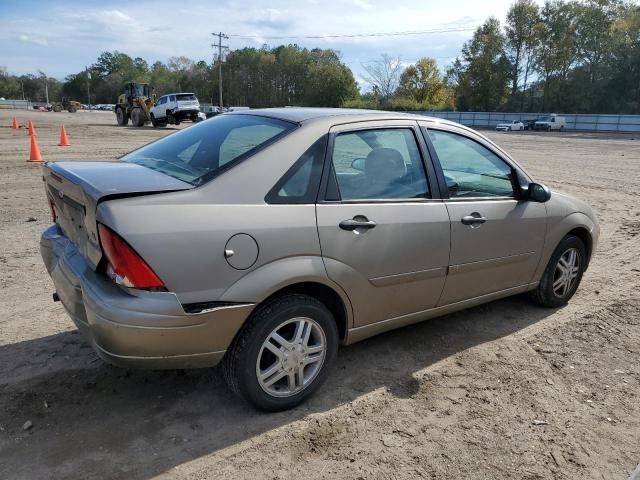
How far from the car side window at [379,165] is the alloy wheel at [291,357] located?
2.67 feet

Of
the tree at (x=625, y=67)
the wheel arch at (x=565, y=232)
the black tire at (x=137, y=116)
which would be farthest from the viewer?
the tree at (x=625, y=67)

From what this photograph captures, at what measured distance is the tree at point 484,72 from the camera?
81.1 m

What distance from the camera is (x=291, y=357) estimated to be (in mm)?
2990

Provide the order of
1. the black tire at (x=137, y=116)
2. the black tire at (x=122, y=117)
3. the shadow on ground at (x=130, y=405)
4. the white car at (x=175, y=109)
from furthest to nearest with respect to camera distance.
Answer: the black tire at (x=122, y=117)
the black tire at (x=137, y=116)
the white car at (x=175, y=109)
the shadow on ground at (x=130, y=405)

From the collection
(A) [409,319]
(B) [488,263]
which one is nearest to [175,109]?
(B) [488,263]

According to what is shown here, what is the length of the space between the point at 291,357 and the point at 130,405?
1.00 metres

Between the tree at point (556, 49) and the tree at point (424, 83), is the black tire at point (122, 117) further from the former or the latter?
the tree at point (556, 49)

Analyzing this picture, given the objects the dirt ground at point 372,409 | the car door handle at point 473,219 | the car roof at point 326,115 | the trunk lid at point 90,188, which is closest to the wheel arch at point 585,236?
the dirt ground at point 372,409

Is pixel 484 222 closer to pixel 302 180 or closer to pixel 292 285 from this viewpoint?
pixel 302 180

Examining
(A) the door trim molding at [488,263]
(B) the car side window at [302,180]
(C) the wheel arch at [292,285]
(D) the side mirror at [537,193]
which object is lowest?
(A) the door trim molding at [488,263]

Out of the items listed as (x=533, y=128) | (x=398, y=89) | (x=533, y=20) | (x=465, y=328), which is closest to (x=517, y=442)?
(x=465, y=328)

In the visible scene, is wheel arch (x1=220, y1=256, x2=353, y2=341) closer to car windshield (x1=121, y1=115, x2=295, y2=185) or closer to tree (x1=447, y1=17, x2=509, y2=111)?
car windshield (x1=121, y1=115, x2=295, y2=185)

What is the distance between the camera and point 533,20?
7988 cm

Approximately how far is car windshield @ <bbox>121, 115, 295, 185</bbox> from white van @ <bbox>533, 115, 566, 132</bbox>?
59222mm
